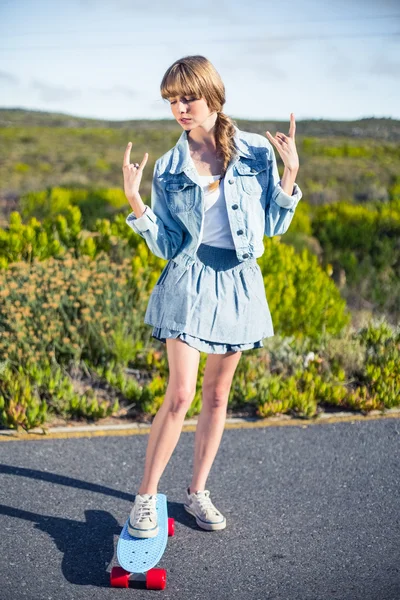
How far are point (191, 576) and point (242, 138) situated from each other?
1.87m

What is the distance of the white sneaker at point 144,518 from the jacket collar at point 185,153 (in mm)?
1397

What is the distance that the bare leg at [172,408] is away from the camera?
10.1 feet

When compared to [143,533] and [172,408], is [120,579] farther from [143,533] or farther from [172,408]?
[172,408]

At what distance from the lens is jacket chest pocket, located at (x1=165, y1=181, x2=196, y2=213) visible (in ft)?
10.0

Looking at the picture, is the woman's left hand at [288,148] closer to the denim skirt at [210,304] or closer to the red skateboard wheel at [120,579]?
the denim skirt at [210,304]

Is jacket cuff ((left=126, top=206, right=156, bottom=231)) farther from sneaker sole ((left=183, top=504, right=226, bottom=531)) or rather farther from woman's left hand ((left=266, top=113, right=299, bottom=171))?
sneaker sole ((left=183, top=504, right=226, bottom=531))

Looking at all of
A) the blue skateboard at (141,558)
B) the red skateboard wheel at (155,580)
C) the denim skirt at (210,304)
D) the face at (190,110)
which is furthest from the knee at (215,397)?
the face at (190,110)

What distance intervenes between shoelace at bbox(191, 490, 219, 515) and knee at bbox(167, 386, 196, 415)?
1.93 ft

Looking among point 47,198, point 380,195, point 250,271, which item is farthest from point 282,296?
point 380,195

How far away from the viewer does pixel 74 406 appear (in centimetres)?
466

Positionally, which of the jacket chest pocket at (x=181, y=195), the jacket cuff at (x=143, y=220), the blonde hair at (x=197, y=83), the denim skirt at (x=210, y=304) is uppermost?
the blonde hair at (x=197, y=83)

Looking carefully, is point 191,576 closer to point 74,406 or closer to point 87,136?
point 74,406

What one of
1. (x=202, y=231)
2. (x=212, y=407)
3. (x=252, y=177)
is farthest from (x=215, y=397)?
(x=252, y=177)

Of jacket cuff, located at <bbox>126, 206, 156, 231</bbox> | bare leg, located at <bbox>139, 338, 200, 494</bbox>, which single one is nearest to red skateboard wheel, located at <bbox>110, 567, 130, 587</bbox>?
bare leg, located at <bbox>139, 338, 200, 494</bbox>
